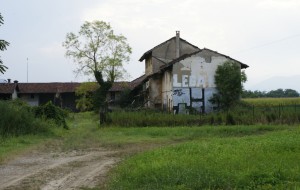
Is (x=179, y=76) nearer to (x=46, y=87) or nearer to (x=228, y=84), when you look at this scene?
(x=228, y=84)

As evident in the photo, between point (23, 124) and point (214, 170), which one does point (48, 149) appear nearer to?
point (23, 124)

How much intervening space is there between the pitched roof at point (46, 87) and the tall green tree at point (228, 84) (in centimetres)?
3342

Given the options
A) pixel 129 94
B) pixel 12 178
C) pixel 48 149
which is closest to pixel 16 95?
pixel 129 94

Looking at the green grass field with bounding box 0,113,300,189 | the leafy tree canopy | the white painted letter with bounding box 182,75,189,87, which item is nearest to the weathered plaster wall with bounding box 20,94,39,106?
the leafy tree canopy

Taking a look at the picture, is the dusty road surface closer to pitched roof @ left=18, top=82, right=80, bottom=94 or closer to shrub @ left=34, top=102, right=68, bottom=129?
shrub @ left=34, top=102, right=68, bottom=129

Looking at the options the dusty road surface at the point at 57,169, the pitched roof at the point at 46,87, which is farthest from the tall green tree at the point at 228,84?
the pitched roof at the point at 46,87

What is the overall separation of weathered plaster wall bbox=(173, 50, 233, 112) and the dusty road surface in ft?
76.6

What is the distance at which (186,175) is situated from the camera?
9633mm

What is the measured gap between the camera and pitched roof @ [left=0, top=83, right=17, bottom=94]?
64.4m

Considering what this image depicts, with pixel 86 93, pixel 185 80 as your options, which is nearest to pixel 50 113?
pixel 185 80

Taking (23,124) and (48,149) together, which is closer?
(48,149)

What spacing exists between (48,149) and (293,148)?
32.7 feet

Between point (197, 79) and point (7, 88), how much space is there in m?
34.4

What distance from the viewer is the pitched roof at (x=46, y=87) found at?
224 feet
